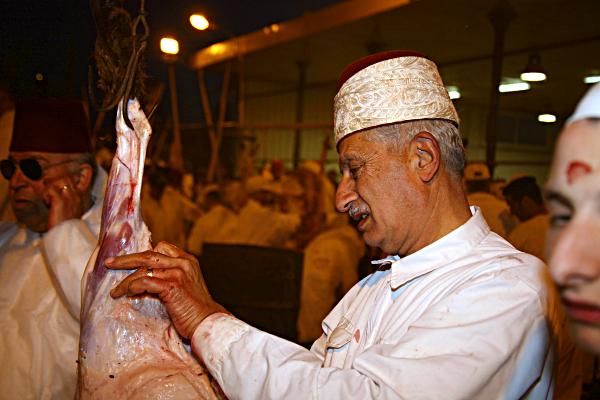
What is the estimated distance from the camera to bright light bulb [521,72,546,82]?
601cm

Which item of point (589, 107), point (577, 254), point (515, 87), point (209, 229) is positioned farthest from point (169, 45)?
point (577, 254)

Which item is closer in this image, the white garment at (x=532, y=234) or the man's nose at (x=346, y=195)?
the man's nose at (x=346, y=195)

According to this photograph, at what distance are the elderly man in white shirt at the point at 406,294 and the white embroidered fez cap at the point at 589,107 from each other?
566mm

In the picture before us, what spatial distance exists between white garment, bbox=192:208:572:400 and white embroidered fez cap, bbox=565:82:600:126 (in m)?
0.57

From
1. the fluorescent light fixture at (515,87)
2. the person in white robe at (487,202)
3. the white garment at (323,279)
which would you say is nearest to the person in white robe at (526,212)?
the person in white robe at (487,202)

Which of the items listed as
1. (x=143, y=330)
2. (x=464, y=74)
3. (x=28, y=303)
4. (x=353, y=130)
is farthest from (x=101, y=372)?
(x=464, y=74)

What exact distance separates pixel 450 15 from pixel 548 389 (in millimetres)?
6971

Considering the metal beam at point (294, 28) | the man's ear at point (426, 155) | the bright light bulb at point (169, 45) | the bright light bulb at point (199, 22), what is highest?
the metal beam at point (294, 28)

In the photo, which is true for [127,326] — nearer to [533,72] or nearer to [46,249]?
[46,249]

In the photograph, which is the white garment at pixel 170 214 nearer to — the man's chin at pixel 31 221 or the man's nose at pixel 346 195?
the man's chin at pixel 31 221

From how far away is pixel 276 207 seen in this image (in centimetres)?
878

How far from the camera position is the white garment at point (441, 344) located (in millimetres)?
1072

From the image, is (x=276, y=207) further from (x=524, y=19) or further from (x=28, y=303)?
(x=28, y=303)

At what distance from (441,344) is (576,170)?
58 centimetres
